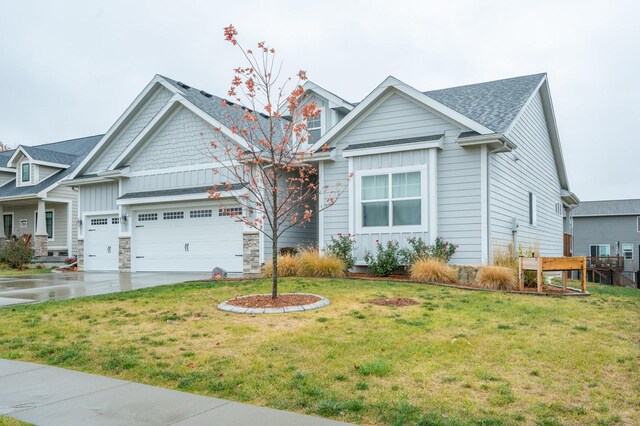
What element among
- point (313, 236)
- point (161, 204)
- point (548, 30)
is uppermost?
point (548, 30)

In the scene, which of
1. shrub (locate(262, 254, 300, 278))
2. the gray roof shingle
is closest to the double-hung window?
shrub (locate(262, 254, 300, 278))

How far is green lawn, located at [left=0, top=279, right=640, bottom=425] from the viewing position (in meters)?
4.23

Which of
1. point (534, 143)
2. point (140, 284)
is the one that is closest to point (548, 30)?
point (534, 143)

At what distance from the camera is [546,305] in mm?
8578

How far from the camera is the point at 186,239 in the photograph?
17391 millimetres

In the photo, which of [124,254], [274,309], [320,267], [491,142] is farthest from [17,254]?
[491,142]

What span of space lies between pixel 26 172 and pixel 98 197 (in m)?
10.6

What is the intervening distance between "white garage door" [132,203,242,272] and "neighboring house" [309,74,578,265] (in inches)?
Result: 128

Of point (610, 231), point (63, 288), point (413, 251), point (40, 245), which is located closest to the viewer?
point (63, 288)

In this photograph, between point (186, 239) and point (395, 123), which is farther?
point (186, 239)

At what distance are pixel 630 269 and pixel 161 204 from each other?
112 feet

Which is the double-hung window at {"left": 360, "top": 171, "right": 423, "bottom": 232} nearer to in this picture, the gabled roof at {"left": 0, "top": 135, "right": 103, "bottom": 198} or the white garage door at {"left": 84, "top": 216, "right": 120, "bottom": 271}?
the white garage door at {"left": 84, "top": 216, "right": 120, "bottom": 271}

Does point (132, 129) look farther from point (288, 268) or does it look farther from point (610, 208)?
point (610, 208)

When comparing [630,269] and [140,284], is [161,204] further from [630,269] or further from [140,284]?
[630,269]
